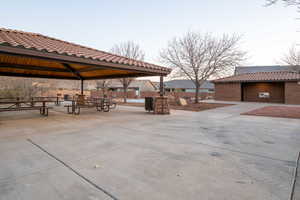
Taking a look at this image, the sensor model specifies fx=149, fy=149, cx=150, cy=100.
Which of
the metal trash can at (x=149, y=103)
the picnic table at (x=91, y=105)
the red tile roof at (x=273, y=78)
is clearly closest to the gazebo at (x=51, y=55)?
the metal trash can at (x=149, y=103)

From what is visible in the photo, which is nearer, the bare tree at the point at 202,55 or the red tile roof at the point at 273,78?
the bare tree at the point at 202,55

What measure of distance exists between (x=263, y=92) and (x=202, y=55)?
38.5 feet

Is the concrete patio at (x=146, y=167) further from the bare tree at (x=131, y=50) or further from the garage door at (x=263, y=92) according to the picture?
the garage door at (x=263, y=92)

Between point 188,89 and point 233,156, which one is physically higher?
point 188,89

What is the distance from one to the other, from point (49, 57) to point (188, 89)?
1722 inches

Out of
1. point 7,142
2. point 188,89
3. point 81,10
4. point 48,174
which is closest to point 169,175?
point 48,174

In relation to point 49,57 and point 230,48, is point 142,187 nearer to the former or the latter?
point 49,57

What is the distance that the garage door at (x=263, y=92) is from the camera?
18203 millimetres

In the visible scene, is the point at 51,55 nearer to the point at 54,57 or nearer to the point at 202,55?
the point at 54,57

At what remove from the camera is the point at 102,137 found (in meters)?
4.19

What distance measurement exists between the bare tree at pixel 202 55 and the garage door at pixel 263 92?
349 inches

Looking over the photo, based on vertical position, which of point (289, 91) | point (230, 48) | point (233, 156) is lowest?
point (233, 156)

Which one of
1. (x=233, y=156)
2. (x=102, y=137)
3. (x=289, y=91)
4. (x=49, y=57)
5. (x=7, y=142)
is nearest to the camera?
(x=233, y=156)

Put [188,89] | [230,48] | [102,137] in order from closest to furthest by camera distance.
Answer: [102,137], [230,48], [188,89]
